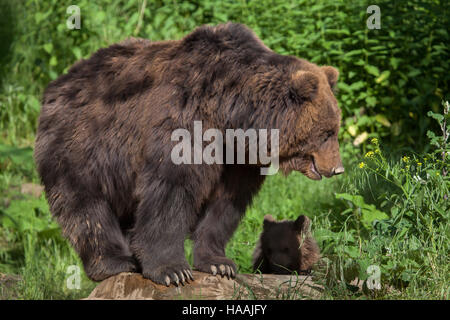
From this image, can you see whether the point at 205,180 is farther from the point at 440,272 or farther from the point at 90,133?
the point at 440,272

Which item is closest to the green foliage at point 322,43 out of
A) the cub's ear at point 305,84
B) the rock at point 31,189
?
the rock at point 31,189

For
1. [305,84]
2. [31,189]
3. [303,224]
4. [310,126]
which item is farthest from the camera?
[31,189]

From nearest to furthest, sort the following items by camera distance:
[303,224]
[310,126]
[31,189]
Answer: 1. [310,126]
2. [303,224]
3. [31,189]

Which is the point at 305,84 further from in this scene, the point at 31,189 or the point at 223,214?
the point at 31,189

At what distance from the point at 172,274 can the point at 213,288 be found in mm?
304

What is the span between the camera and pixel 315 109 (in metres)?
4.50

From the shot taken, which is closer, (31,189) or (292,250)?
(292,250)

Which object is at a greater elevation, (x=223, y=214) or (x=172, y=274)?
(x=223, y=214)

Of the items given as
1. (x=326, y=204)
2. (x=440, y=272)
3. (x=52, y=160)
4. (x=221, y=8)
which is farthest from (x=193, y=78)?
(x=221, y=8)

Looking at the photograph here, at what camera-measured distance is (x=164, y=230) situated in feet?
14.7

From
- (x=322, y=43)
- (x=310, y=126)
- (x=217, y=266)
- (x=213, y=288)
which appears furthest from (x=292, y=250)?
(x=322, y=43)

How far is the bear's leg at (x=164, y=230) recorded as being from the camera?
443 cm

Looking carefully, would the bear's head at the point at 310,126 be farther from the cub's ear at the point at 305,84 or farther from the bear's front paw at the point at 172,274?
the bear's front paw at the point at 172,274

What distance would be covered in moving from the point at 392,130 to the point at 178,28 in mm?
3648
